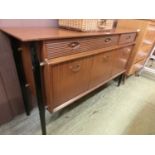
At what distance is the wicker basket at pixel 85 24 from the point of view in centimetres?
89

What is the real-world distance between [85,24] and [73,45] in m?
0.21

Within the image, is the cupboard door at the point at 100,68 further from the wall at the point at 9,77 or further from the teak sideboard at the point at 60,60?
the wall at the point at 9,77

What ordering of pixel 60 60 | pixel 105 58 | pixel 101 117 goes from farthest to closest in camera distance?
pixel 101 117 < pixel 105 58 < pixel 60 60

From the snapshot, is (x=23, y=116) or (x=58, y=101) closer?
(x=58, y=101)

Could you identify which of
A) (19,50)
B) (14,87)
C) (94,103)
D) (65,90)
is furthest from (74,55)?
(94,103)

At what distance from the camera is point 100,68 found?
1160mm

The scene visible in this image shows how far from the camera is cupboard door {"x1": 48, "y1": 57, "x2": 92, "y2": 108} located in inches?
31.6

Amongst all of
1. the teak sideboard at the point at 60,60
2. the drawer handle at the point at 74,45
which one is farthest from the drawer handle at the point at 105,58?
the drawer handle at the point at 74,45

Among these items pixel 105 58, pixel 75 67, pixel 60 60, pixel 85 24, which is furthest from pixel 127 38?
pixel 60 60

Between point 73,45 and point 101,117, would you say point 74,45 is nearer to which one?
point 73,45

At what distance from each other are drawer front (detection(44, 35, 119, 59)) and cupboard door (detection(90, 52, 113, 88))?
3.8 inches

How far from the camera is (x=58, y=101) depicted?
0.93 meters
